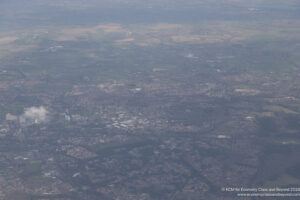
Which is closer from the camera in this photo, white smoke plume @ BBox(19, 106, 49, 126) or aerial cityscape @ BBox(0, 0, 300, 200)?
aerial cityscape @ BBox(0, 0, 300, 200)

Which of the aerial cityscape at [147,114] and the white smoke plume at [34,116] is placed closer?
the aerial cityscape at [147,114]

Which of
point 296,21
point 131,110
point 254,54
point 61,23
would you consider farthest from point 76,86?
point 296,21

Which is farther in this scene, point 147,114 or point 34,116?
point 147,114
